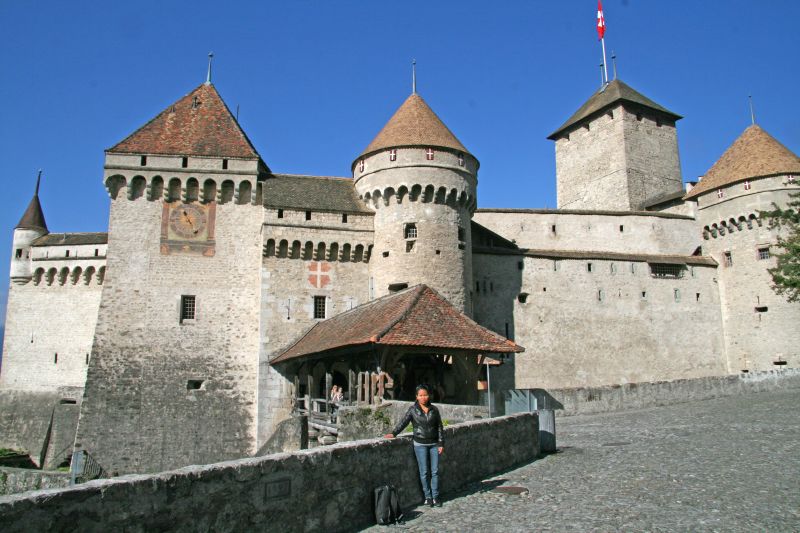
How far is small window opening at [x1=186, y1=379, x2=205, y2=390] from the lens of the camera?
22.7m

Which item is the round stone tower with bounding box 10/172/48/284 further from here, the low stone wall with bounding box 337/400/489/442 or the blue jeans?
the blue jeans

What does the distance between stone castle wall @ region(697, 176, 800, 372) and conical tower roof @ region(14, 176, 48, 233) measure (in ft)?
104

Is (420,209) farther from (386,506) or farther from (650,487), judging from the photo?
(386,506)

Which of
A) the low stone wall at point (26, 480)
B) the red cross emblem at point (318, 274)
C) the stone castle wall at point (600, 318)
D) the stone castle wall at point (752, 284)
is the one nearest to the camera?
the low stone wall at point (26, 480)

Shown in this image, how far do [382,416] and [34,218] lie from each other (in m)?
25.6

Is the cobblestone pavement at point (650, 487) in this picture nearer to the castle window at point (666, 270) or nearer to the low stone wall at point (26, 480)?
the low stone wall at point (26, 480)

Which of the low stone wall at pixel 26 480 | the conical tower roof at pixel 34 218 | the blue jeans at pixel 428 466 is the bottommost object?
the low stone wall at pixel 26 480

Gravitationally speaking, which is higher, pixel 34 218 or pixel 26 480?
pixel 34 218

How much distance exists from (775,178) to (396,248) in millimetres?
17595

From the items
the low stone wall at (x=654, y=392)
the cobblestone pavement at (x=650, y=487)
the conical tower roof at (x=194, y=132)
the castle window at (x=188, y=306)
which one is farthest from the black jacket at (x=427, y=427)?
the conical tower roof at (x=194, y=132)

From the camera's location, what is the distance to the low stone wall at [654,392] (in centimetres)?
2158

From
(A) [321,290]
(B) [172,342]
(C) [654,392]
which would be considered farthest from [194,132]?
(C) [654,392]

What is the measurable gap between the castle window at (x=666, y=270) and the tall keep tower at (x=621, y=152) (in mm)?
10219

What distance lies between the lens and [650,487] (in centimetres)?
811
